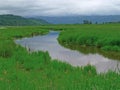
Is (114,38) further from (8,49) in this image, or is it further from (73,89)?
(73,89)

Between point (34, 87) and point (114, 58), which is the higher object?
point (34, 87)

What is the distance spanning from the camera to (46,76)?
46.0ft

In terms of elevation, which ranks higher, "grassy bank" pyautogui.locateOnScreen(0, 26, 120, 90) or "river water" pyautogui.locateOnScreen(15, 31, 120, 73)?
"grassy bank" pyautogui.locateOnScreen(0, 26, 120, 90)

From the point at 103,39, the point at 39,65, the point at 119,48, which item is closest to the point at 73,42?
the point at 103,39

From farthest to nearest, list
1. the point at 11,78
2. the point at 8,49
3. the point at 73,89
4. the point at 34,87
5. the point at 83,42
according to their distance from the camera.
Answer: the point at 83,42
the point at 8,49
the point at 11,78
the point at 34,87
the point at 73,89

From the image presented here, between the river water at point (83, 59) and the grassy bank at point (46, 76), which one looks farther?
the river water at point (83, 59)

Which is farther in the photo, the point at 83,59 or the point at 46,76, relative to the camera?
the point at 83,59

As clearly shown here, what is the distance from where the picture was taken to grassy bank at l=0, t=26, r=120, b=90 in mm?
9672

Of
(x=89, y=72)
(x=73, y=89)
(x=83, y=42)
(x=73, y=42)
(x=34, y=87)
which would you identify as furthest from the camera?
(x=73, y=42)

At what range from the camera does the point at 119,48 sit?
3453 centimetres

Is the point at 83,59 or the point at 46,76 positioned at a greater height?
the point at 46,76

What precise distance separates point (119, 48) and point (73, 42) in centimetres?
1425

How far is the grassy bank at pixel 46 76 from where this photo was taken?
967 centimetres

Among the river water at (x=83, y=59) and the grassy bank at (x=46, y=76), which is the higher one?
the grassy bank at (x=46, y=76)
